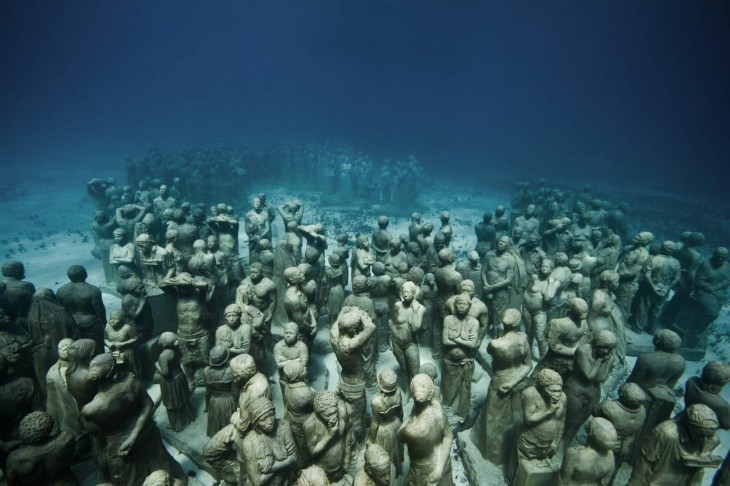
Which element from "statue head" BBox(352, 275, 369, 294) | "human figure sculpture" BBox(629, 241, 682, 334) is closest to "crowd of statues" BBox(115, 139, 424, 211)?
"statue head" BBox(352, 275, 369, 294)

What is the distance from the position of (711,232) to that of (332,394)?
86.8ft

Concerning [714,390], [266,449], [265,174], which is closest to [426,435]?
[266,449]

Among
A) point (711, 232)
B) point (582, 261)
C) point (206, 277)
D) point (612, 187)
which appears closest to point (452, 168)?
point (612, 187)

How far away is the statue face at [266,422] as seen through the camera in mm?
4074

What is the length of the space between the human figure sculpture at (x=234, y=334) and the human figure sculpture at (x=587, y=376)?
5.19 metres

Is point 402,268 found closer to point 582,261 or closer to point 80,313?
point 582,261

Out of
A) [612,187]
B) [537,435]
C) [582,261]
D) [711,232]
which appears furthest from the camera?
[612,187]

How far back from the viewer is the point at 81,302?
744 cm

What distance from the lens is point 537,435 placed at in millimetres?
4867

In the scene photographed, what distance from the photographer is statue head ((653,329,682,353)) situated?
5.58 meters

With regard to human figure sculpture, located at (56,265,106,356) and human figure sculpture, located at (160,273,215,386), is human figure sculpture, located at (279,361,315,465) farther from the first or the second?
human figure sculpture, located at (56,265,106,356)

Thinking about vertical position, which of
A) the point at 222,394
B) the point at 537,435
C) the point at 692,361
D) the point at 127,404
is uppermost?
the point at 127,404

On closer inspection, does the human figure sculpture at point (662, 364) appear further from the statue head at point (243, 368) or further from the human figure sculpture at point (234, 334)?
the human figure sculpture at point (234, 334)

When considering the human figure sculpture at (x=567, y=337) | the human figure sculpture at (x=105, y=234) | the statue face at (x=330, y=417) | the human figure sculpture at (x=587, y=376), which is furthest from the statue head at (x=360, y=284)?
the human figure sculpture at (x=105, y=234)
